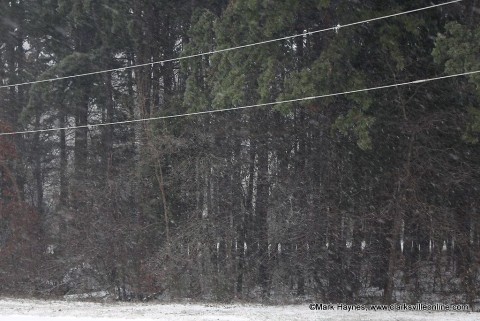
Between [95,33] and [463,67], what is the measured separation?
14636 millimetres

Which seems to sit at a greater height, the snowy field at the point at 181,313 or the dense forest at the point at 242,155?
the dense forest at the point at 242,155

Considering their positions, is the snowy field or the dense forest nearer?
the snowy field

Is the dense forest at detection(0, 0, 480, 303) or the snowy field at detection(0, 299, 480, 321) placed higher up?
the dense forest at detection(0, 0, 480, 303)

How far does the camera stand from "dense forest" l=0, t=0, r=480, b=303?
16938mm

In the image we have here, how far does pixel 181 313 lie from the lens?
14789 mm

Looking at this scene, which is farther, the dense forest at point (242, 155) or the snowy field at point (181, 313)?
the dense forest at point (242, 155)

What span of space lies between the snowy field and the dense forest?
366 cm

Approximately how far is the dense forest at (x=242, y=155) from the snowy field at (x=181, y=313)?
144 inches

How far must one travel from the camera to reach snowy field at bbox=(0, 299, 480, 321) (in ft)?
46.1

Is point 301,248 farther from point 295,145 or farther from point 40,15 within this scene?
point 40,15

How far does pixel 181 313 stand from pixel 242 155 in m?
8.24

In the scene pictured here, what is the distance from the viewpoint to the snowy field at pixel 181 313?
1405 centimetres

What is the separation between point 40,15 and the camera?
25156 millimetres

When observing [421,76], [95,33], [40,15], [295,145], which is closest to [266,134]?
[295,145]
